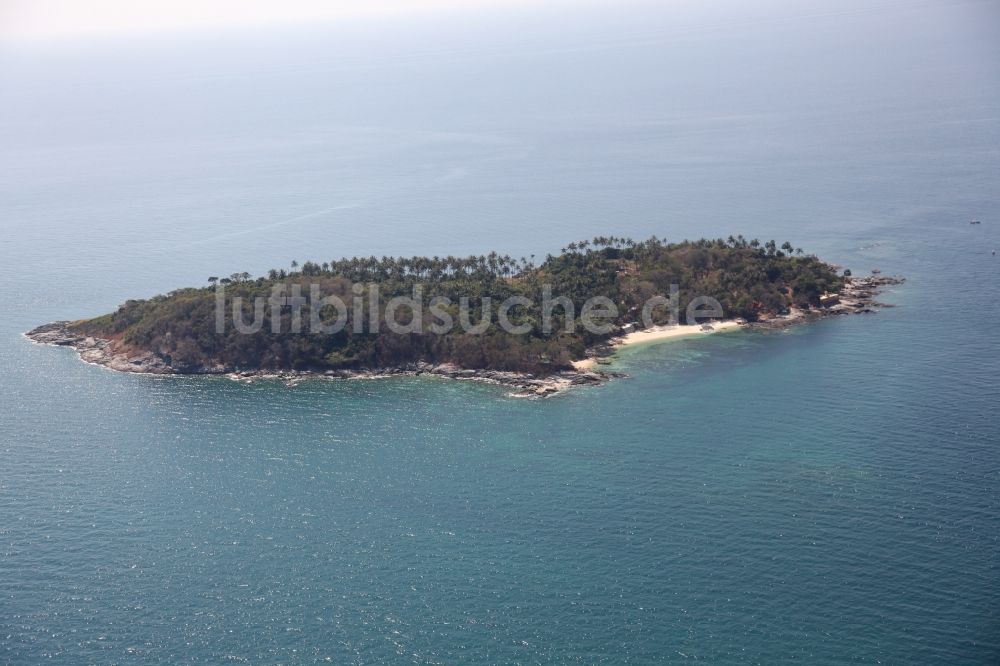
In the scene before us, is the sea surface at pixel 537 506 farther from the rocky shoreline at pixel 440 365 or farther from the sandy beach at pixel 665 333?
the sandy beach at pixel 665 333

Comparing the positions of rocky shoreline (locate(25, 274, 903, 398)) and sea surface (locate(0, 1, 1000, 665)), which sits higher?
Result: rocky shoreline (locate(25, 274, 903, 398))

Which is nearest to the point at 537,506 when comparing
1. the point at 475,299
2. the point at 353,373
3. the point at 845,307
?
the point at 353,373

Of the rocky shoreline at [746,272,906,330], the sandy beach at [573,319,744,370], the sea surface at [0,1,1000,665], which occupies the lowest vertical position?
the sea surface at [0,1,1000,665]

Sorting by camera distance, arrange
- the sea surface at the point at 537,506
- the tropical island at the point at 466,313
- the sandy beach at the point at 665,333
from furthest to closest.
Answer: the sandy beach at the point at 665,333 < the tropical island at the point at 466,313 < the sea surface at the point at 537,506

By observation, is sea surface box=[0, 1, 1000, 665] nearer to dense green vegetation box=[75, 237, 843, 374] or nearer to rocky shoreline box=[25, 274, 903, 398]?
rocky shoreline box=[25, 274, 903, 398]

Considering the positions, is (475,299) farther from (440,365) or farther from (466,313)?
(440,365)

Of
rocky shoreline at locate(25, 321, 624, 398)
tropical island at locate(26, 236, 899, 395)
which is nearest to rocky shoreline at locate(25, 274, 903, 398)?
rocky shoreline at locate(25, 321, 624, 398)

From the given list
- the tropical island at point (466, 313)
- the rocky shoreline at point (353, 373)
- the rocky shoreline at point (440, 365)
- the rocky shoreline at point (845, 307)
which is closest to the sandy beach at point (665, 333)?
the tropical island at point (466, 313)
